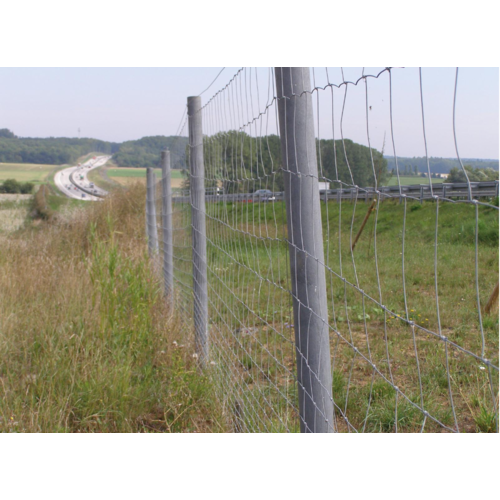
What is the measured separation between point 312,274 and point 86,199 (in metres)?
13.5

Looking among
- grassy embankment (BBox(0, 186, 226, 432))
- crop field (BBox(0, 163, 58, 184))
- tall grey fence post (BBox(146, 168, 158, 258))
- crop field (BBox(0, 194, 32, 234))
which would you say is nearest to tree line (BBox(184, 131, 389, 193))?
grassy embankment (BBox(0, 186, 226, 432))

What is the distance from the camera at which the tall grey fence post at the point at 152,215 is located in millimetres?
6541

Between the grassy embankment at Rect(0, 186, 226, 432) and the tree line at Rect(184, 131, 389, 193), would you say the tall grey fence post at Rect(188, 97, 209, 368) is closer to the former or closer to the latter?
the tree line at Rect(184, 131, 389, 193)

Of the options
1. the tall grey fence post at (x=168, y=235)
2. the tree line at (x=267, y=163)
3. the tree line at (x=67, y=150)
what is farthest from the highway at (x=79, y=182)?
the tree line at (x=267, y=163)

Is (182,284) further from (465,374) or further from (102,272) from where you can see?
(465,374)

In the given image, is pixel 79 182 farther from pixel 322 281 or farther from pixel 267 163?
pixel 322 281

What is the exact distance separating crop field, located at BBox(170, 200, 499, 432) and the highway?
9661 millimetres

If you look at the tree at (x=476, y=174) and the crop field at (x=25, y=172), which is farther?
the crop field at (x=25, y=172)

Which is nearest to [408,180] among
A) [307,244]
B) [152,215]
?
[307,244]

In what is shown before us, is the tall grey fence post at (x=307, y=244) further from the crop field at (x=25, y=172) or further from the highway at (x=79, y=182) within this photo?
the crop field at (x=25, y=172)

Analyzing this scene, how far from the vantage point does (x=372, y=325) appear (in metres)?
4.54

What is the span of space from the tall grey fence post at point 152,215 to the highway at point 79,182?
6486mm

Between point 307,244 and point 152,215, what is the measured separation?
5501 mm
